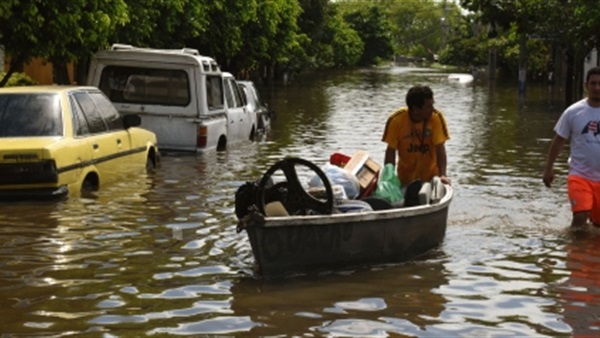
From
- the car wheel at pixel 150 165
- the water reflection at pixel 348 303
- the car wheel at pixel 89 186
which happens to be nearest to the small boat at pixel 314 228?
the water reflection at pixel 348 303

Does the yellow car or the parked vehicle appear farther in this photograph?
the parked vehicle

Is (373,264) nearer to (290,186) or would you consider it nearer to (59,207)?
(290,186)

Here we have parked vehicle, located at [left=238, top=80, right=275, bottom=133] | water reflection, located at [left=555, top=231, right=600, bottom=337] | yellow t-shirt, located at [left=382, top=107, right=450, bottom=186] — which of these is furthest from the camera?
parked vehicle, located at [left=238, top=80, right=275, bottom=133]

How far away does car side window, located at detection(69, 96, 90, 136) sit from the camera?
45.2ft

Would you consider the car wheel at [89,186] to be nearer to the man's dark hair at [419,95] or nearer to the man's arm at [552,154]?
the man's dark hair at [419,95]

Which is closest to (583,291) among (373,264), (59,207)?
(373,264)

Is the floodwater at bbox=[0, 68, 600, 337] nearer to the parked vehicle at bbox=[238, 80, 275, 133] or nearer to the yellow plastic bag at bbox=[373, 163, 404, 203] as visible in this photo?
the yellow plastic bag at bbox=[373, 163, 404, 203]

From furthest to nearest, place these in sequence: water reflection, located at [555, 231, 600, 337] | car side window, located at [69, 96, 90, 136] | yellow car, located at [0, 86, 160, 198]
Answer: car side window, located at [69, 96, 90, 136]
yellow car, located at [0, 86, 160, 198]
water reflection, located at [555, 231, 600, 337]

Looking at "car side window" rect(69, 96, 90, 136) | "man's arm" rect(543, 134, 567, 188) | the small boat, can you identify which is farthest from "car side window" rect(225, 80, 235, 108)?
the small boat

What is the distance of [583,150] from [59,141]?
5731 millimetres

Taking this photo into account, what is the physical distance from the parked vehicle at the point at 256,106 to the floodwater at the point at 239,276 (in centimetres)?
800

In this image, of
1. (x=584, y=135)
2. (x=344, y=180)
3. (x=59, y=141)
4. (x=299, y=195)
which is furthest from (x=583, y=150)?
(x=59, y=141)

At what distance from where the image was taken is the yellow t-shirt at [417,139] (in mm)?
11250

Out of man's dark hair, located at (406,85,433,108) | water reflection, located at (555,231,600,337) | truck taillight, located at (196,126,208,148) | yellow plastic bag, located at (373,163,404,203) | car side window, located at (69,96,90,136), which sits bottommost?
water reflection, located at (555,231,600,337)
